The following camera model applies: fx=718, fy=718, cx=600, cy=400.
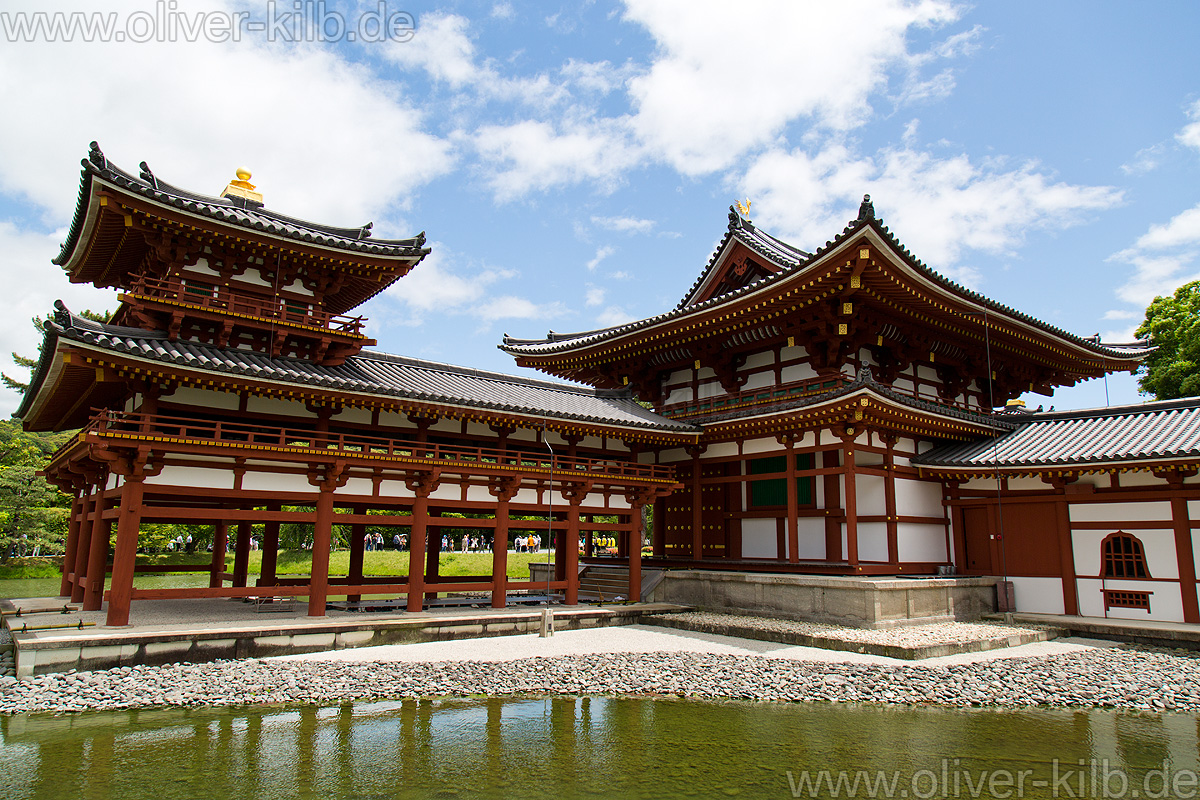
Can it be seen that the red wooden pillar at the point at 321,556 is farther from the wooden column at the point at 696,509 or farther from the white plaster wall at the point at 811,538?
the white plaster wall at the point at 811,538

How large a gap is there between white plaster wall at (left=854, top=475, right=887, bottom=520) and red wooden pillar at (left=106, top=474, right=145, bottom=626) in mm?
16991

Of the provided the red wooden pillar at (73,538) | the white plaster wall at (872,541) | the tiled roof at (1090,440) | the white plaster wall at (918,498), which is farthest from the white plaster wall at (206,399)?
the tiled roof at (1090,440)

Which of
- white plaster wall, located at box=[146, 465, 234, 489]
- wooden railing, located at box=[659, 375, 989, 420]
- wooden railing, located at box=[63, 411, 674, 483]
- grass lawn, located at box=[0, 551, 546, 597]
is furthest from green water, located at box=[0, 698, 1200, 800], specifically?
grass lawn, located at box=[0, 551, 546, 597]

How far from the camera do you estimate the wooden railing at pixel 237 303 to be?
16375mm

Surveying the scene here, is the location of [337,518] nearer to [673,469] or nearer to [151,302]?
[151,302]

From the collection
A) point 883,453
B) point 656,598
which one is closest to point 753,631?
point 656,598

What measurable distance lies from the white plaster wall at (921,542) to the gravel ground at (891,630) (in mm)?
2151

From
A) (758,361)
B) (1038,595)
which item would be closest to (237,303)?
(758,361)

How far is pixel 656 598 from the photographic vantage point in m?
21.0

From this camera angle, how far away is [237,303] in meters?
17.3

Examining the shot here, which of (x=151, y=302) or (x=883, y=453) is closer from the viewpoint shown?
(x=151, y=302)

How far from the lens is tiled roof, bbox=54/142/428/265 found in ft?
49.7

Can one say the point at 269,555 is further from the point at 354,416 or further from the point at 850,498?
the point at 850,498

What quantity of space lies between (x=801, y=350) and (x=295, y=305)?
14120 millimetres
